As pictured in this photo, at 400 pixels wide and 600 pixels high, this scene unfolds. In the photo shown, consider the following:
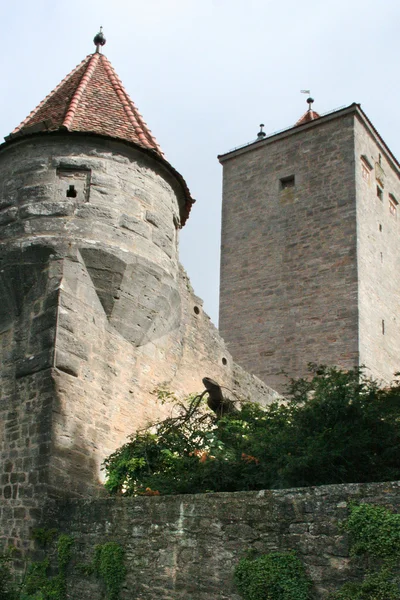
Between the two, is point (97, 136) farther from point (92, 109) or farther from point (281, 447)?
point (281, 447)

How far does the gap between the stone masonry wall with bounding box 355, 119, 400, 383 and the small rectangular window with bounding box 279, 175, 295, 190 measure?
160 centimetres

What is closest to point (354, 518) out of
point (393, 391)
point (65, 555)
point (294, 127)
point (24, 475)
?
point (393, 391)

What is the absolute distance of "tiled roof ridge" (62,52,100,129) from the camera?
9.54 metres

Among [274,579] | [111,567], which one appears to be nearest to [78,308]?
→ [111,567]

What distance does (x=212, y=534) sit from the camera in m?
5.95

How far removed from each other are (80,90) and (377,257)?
371 inches

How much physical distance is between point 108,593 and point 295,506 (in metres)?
2.01

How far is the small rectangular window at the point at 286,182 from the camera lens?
18281 mm

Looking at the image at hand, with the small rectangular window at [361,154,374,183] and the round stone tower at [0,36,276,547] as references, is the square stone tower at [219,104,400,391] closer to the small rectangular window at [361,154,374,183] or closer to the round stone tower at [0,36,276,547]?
the small rectangular window at [361,154,374,183]

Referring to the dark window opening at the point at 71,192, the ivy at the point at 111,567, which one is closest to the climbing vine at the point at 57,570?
the ivy at the point at 111,567

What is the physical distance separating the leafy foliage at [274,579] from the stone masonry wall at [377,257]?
10.6 m

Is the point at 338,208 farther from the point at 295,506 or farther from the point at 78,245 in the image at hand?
the point at 295,506

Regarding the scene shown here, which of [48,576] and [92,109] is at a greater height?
[92,109]

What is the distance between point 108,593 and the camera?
6.53 m
